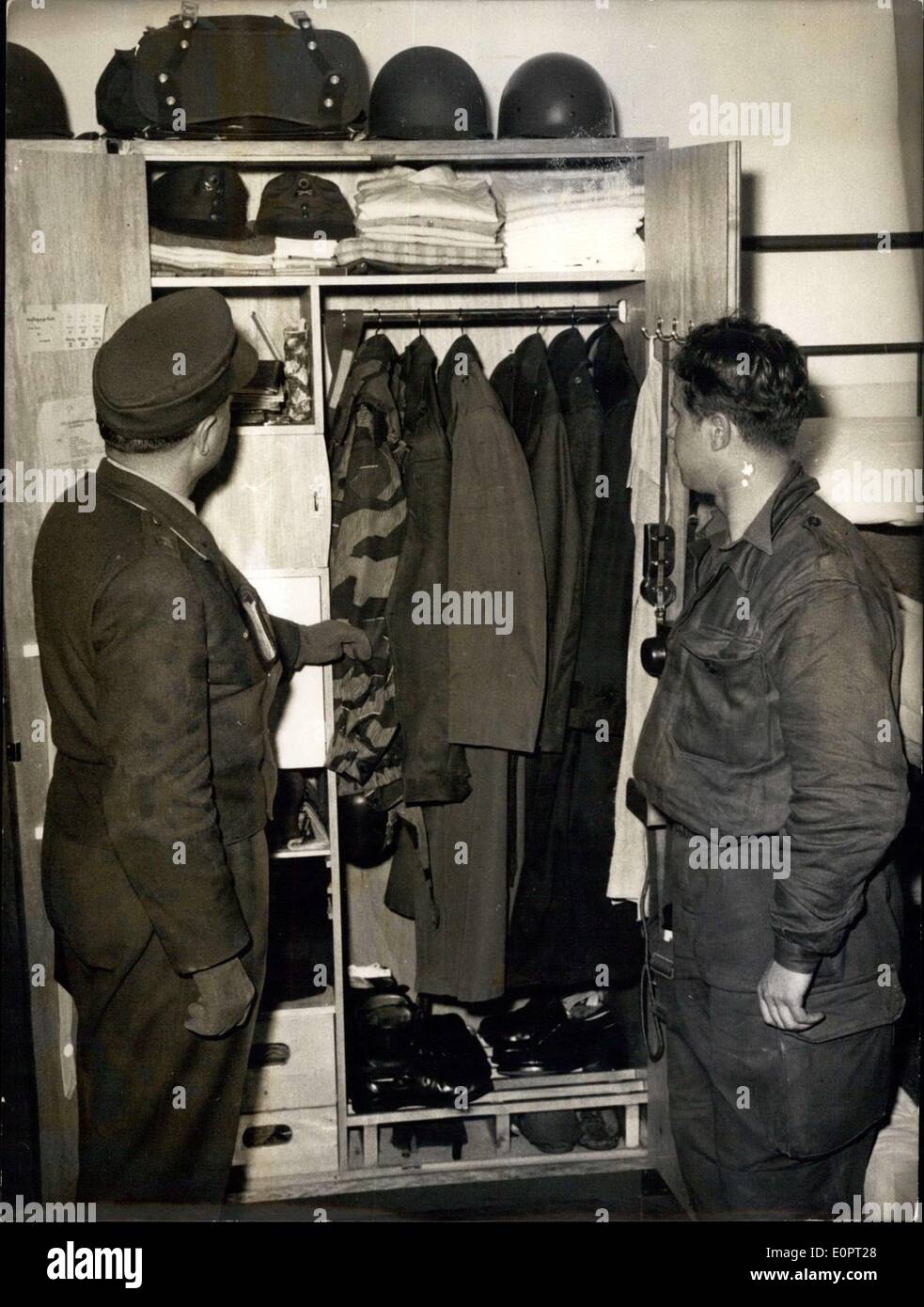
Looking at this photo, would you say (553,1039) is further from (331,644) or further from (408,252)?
(408,252)

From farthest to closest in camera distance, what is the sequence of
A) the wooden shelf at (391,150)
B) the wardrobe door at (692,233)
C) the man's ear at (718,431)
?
the wooden shelf at (391,150) < the wardrobe door at (692,233) < the man's ear at (718,431)

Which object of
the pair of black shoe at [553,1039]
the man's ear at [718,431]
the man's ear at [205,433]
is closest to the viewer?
the man's ear at [718,431]

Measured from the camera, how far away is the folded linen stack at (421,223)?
2.69 m

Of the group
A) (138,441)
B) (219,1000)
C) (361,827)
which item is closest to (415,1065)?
(361,827)

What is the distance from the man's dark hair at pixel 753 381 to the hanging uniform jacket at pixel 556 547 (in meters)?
0.71

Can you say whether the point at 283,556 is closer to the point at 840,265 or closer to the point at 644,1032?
the point at 644,1032

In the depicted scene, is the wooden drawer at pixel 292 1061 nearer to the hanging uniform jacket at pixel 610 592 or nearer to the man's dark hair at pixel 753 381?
the hanging uniform jacket at pixel 610 592

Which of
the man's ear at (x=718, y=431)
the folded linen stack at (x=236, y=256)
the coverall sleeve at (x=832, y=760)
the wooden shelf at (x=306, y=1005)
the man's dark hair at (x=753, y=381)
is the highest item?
the folded linen stack at (x=236, y=256)

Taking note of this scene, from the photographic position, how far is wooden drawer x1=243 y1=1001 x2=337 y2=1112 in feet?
9.16

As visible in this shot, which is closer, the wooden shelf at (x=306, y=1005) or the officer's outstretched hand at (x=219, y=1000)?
the officer's outstretched hand at (x=219, y=1000)

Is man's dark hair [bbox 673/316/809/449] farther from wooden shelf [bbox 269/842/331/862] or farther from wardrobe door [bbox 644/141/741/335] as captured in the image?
wooden shelf [bbox 269/842/331/862]

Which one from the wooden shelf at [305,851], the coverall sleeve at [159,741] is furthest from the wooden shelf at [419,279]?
the wooden shelf at [305,851]

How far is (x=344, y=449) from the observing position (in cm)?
276

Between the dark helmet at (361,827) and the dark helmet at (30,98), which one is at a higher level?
the dark helmet at (30,98)
